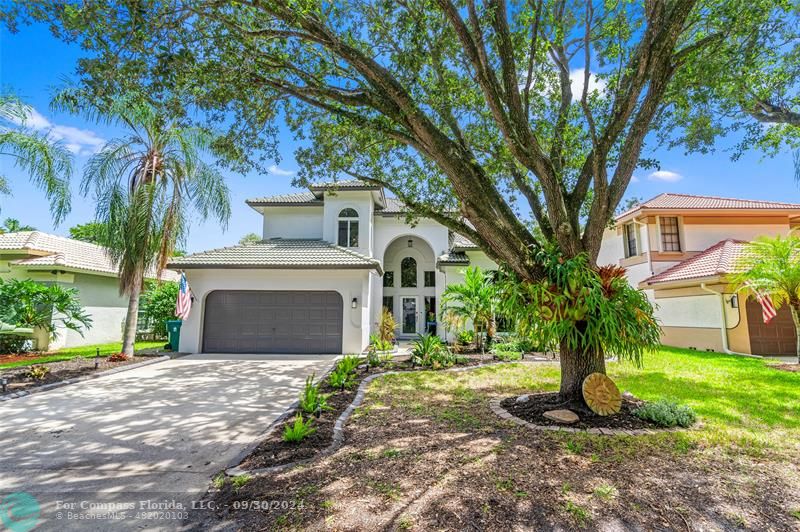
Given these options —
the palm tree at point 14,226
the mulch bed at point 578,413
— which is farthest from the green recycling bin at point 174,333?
the palm tree at point 14,226

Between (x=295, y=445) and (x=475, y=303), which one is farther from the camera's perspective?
(x=475, y=303)

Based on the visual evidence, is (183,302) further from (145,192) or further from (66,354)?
(66,354)

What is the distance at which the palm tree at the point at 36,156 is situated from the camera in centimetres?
986

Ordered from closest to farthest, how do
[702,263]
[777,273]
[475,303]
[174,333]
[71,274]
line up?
[777,273] < [475,303] < [174,333] < [702,263] < [71,274]

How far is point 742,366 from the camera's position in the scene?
10.4 meters

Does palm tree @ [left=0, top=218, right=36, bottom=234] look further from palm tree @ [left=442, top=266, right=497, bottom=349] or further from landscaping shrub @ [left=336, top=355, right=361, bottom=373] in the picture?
palm tree @ [left=442, top=266, right=497, bottom=349]

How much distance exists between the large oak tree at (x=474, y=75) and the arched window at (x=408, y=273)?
532 inches

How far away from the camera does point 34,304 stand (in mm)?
13477

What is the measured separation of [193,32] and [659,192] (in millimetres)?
22226

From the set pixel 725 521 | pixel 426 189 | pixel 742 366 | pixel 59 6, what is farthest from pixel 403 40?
pixel 742 366

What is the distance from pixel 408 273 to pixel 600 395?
16.5 m

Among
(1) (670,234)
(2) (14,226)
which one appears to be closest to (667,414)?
(1) (670,234)

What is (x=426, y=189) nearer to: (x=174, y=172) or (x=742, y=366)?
(x=174, y=172)

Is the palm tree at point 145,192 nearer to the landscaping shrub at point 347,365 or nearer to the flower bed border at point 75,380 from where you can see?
the flower bed border at point 75,380
